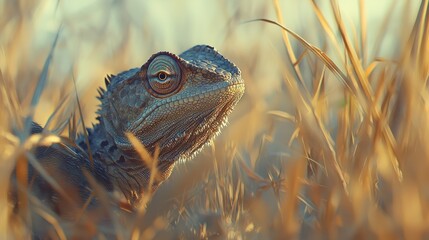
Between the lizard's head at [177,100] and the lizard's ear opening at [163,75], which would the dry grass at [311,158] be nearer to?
the lizard's head at [177,100]

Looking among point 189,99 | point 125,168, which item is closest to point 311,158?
point 189,99

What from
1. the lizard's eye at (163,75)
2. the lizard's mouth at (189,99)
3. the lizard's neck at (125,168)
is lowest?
the lizard's neck at (125,168)

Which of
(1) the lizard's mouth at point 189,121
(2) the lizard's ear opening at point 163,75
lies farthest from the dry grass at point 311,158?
(2) the lizard's ear opening at point 163,75

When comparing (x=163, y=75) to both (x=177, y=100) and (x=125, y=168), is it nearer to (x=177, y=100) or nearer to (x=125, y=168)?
(x=177, y=100)

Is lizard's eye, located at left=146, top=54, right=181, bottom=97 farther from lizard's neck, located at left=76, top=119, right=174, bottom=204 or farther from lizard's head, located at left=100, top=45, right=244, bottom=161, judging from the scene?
lizard's neck, located at left=76, top=119, right=174, bottom=204

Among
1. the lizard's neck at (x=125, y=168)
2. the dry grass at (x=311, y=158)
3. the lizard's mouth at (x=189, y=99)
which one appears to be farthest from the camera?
the lizard's neck at (x=125, y=168)

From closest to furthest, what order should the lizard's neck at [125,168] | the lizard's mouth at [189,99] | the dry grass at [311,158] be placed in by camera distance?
the dry grass at [311,158], the lizard's mouth at [189,99], the lizard's neck at [125,168]
